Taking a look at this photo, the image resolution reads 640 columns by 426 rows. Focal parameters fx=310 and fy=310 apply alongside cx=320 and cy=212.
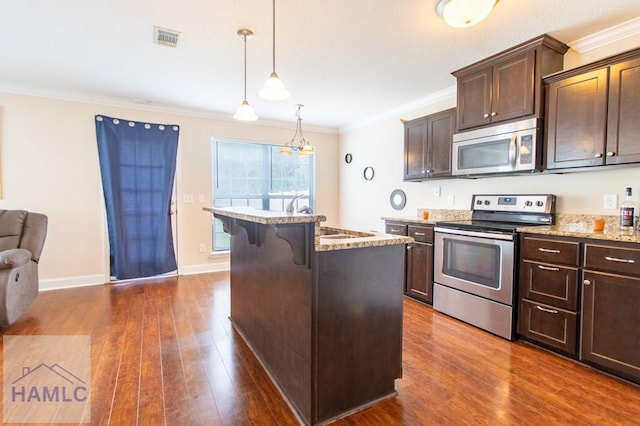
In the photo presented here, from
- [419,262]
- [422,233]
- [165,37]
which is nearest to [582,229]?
[422,233]

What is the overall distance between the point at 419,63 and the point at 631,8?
148 cm

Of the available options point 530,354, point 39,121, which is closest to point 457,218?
point 530,354

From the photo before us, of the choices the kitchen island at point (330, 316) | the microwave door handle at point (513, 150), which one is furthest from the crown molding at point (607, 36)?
the kitchen island at point (330, 316)

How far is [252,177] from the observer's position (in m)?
5.21

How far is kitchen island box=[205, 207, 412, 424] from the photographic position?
1562mm

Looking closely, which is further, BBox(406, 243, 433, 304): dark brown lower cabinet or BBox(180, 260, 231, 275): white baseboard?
BBox(180, 260, 231, 275): white baseboard

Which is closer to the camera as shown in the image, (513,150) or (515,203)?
(513,150)

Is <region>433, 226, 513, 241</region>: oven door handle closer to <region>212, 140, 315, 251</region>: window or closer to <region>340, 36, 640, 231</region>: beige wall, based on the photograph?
<region>340, 36, 640, 231</region>: beige wall

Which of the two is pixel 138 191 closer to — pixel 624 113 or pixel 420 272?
pixel 420 272

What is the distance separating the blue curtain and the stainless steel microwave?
3780 millimetres

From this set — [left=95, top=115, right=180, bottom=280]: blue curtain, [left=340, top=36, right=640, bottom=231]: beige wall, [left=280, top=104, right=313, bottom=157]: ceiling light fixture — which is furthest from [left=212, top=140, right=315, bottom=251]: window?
[left=340, top=36, right=640, bottom=231]: beige wall

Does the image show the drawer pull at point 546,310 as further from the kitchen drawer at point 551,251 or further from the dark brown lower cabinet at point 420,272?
the dark brown lower cabinet at point 420,272

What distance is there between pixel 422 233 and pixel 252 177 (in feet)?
9.91

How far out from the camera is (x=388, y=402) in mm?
1789
